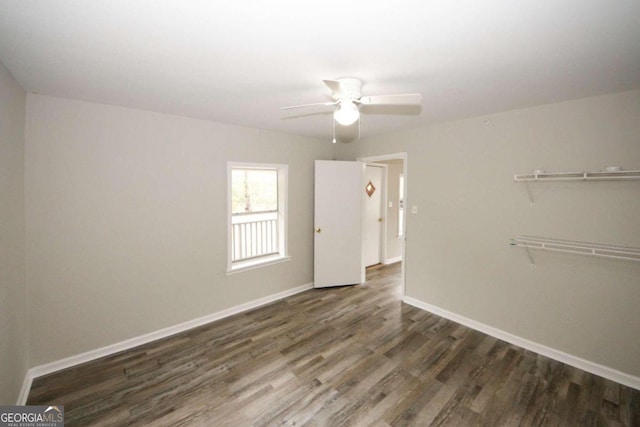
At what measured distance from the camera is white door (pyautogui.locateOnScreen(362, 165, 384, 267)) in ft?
17.1

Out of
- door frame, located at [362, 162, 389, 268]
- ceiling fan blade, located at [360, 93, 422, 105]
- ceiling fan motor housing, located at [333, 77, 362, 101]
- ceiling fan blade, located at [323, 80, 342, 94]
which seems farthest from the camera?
door frame, located at [362, 162, 389, 268]

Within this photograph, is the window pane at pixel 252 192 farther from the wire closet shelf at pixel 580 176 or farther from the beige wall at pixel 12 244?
the wire closet shelf at pixel 580 176

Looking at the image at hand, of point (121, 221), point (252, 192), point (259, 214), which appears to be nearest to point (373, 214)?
point (259, 214)

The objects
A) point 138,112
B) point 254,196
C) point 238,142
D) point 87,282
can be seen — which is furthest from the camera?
point 254,196

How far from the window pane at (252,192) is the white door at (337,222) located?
2.38ft

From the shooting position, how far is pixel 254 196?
434 cm

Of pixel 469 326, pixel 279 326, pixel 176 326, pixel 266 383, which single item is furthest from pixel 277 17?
pixel 469 326

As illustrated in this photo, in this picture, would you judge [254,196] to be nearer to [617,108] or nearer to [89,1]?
[89,1]

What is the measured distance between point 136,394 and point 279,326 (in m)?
1.41

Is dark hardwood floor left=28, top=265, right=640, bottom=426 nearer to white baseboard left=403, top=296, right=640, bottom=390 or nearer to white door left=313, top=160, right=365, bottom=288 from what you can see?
white baseboard left=403, top=296, right=640, bottom=390

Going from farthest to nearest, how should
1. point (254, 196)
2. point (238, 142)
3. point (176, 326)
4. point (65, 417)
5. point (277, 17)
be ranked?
point (254, 196) < point (238, 142) < point (176, 326) < point (65, 417) < point (277, 17)

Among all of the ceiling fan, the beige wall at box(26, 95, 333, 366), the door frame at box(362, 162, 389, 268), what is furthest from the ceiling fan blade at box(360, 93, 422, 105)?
the door frame at box(362, 162, 389, 268)

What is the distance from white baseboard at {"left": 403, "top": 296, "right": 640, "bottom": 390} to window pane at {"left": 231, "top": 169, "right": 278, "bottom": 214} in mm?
2655

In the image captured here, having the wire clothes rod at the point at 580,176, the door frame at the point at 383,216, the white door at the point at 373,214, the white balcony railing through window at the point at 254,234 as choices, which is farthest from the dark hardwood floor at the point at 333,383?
the door frame at the point at 383,216
